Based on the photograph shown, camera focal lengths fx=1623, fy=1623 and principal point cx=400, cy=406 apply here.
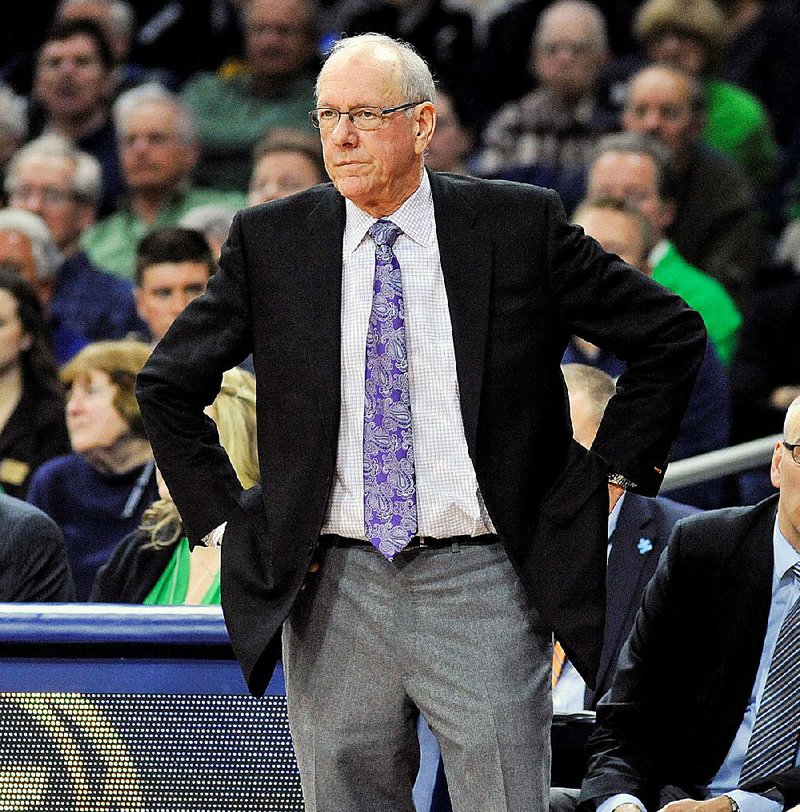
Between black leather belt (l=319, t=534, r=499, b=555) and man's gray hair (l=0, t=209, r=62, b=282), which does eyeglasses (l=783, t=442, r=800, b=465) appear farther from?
man's gray hair (l=0, t=209, r=62, b=282)

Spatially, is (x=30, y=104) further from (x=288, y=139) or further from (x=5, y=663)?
(x=5, y=663)

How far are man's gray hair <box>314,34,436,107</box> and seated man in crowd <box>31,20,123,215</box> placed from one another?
4.60 metres

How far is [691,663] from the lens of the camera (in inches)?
109

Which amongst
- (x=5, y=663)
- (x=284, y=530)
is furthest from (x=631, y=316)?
(x=5, y=663)

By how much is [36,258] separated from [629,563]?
Result: 2.83 metres

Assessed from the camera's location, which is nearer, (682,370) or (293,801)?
(682,370)

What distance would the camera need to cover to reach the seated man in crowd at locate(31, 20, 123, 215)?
21.8ft

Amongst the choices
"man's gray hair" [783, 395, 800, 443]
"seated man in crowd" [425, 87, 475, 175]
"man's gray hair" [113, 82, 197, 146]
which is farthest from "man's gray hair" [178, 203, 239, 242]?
"man's gray hair" [783, 395, 800, 443]

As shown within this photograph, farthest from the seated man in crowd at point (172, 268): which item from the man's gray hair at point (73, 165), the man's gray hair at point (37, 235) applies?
the man's gray hair at point (73, 165)

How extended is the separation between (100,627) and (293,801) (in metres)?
0.42

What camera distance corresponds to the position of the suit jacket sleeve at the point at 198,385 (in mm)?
2262

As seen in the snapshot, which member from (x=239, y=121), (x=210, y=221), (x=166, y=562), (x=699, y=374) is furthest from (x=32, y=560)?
(x=239, y=121)

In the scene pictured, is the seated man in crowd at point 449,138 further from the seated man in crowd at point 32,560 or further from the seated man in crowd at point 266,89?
the seated man in crowd at point 32,560

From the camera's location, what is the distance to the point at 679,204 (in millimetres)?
5602
